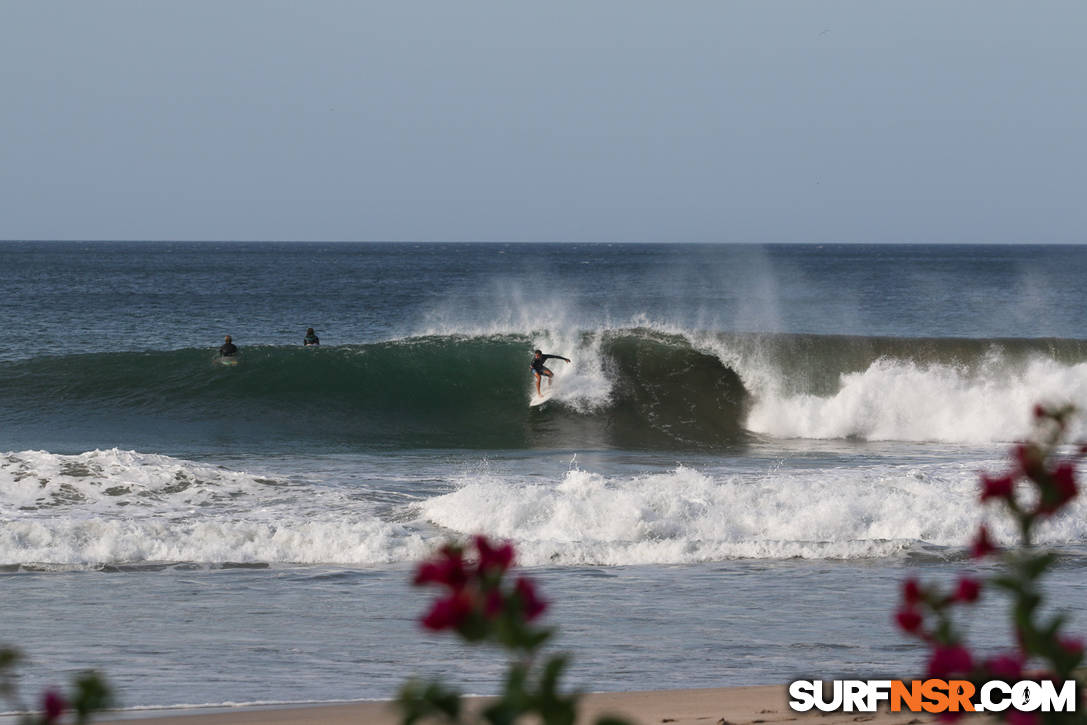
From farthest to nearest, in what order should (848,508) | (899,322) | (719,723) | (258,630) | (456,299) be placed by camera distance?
(456,299) → (899,322) → (848,508) → (258,630) → (719,723)

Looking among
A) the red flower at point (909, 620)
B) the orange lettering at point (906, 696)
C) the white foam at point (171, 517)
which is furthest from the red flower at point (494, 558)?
the white foam at point (171, 517)

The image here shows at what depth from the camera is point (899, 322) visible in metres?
49.4

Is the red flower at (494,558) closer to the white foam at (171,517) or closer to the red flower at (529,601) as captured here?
the red flower at (529,601)

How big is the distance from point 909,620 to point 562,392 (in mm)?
22048

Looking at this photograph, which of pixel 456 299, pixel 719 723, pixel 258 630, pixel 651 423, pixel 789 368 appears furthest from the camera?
pixel 456 299

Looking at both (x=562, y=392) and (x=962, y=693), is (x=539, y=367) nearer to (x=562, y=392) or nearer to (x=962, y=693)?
(x=562, y=392)

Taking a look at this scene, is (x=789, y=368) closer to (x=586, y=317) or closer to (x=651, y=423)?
(x=651, y=423)

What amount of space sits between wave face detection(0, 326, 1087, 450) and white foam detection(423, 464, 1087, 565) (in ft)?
23.6

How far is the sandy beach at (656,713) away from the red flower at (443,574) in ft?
15.0

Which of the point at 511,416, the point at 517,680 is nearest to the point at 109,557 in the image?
the point at 517,680

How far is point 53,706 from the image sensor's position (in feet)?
5.31

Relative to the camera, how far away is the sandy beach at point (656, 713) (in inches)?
236

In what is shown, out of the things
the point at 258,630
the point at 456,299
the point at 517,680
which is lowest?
the point at 258,630

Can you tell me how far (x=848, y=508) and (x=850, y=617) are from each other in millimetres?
3786
